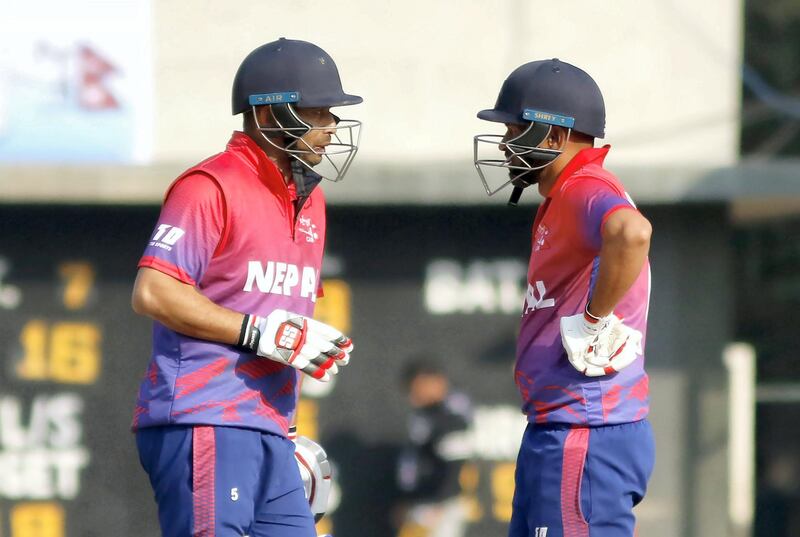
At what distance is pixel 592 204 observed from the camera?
164 inches

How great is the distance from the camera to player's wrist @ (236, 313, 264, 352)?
4090 mm

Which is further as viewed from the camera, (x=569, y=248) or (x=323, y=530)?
(x=323, y=530)

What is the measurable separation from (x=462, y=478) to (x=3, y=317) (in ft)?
8.69

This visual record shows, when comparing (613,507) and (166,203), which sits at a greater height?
(166,203)

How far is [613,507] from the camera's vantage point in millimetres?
4238

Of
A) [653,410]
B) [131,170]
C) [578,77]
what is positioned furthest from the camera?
[653,410]

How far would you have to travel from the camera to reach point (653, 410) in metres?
7.57

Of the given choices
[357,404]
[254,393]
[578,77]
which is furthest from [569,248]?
[357,404]

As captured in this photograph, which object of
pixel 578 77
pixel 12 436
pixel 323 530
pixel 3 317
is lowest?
pixel 323 530

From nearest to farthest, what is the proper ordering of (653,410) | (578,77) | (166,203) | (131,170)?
(166,203)
(578,77)
(131,170)
(653,410)

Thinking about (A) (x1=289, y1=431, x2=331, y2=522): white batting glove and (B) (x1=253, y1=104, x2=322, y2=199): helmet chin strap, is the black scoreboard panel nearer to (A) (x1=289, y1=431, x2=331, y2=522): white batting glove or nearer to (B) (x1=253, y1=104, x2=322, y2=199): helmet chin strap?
(A) (x1=289, y1=431, x2=331, y2=522): white batting glove

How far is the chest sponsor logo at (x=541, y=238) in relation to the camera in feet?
14.4

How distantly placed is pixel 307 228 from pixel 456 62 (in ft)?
10.1

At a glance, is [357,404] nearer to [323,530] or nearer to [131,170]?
[323,530]
